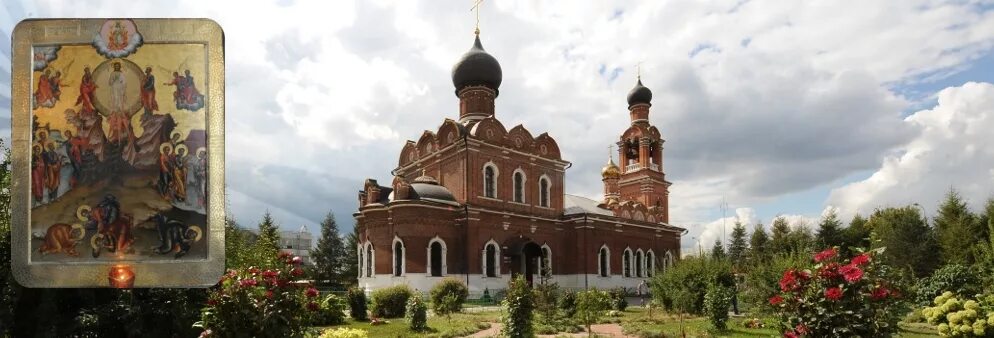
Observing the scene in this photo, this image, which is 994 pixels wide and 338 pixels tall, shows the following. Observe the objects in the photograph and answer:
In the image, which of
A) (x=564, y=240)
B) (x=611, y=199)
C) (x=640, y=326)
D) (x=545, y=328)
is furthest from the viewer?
(x=611, y=199)

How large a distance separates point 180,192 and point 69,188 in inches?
40.6

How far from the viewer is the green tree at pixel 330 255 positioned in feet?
151

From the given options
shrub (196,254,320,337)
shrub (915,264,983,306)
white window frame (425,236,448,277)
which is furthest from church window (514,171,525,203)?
shrub (196,254,320,337)

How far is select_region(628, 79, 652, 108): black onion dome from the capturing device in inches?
1628

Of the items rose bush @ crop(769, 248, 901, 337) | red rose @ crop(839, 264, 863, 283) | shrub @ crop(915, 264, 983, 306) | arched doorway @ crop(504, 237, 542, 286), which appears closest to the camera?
red rose @ crop(839, 264, 863, 283)

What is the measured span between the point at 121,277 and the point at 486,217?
72.3ft

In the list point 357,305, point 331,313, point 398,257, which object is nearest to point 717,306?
point 331,313

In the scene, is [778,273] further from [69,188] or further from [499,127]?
[499,127]

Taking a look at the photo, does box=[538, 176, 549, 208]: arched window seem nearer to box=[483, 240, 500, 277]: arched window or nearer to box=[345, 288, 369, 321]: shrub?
box=[483, 240, 500, 277]: arched window

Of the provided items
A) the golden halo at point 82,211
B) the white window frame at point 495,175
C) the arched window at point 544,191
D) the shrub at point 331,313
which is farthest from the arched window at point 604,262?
the golden halo at point 82,211

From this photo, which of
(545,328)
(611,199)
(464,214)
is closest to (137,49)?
(545,328)

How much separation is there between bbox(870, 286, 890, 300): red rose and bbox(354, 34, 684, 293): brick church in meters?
15.3

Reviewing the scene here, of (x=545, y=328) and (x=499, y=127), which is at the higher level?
(x=499, y=127)

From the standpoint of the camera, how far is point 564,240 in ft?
104
